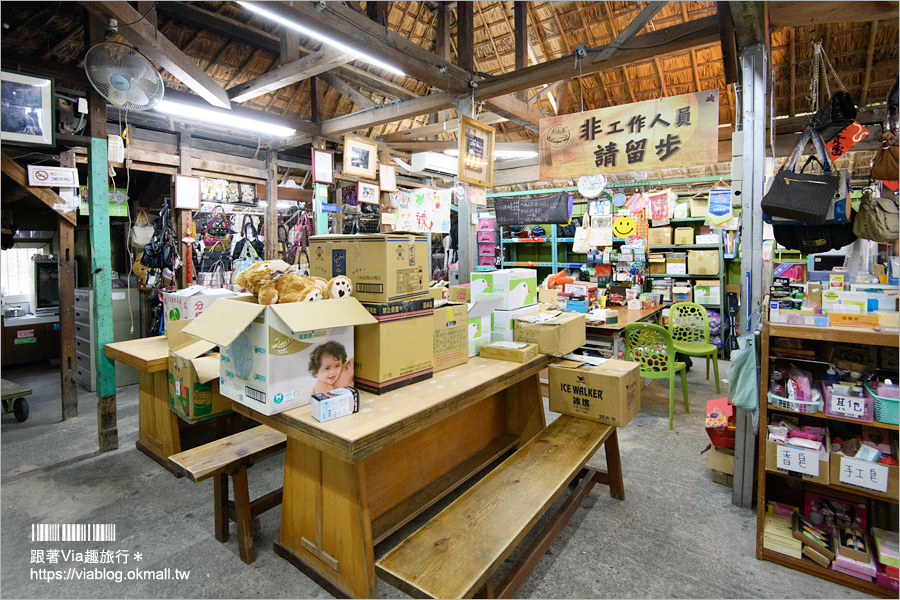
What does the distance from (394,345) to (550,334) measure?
1.18 m

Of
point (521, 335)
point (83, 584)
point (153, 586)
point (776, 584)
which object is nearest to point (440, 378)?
point (521, 335)

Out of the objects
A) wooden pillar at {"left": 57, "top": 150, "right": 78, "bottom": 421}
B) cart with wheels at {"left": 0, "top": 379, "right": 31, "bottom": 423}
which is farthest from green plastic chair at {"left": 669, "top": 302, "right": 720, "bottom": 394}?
cart with wheels at {"left": 0, "top": 379, "right": 31, "bottom": 423}

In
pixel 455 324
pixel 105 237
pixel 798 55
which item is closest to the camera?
pixel 455 324

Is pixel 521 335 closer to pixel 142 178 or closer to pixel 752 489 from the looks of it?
pixel 752 489

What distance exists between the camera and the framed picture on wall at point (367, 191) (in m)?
5.71

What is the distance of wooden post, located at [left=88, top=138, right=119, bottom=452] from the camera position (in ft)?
11.7

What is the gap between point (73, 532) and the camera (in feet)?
8.20

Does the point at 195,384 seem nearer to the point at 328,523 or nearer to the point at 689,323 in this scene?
the point at 328,523

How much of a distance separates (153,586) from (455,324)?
1.95 m

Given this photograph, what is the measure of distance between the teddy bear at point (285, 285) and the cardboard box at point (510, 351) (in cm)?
99

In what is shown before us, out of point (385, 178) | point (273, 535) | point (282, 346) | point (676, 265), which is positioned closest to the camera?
point (282, 346)

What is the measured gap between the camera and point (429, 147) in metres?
7.08

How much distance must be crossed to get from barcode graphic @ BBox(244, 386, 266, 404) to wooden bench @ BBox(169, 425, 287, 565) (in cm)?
61

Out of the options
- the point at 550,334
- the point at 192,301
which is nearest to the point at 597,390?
Answer: the point at 550,334
